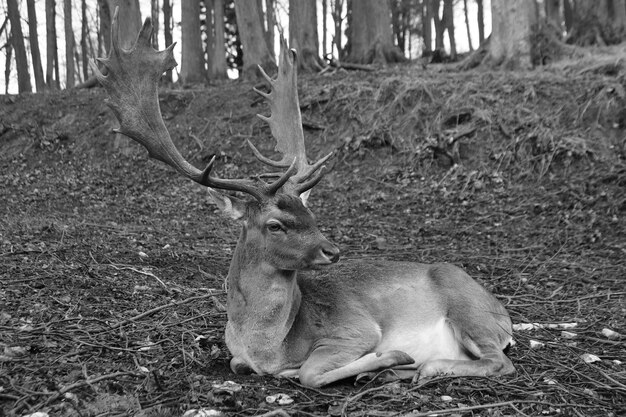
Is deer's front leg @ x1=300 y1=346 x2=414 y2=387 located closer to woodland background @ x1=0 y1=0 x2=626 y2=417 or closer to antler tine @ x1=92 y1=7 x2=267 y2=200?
woodland background @ x1=0 y1=0 x2=626 y2=417

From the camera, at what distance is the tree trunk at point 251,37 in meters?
18.4

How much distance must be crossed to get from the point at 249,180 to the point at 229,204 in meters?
0.26

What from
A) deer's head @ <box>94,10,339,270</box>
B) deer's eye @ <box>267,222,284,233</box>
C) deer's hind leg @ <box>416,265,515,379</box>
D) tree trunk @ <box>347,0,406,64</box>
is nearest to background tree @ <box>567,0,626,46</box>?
tree trunk @ <box>347,0,406,64</box>

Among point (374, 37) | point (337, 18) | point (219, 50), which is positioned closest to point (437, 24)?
point (337, 18)

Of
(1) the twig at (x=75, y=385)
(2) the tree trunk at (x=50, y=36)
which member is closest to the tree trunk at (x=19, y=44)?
(2) the tree trunk at (x=50, y=36)

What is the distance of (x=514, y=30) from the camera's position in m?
14.4

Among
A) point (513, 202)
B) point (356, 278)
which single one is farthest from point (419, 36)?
point (356, 278)

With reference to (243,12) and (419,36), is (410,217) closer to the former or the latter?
(243,12)

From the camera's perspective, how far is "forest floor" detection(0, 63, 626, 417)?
4.73m

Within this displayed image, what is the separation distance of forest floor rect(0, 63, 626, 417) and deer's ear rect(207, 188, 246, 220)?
115 cm

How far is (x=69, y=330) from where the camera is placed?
5.66 metres

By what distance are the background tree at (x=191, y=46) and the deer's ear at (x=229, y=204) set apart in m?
15.7

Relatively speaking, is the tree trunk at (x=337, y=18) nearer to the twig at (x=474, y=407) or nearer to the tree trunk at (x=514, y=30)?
the tree trunk at (x=514, y=30)

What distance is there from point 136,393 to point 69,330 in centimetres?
148
